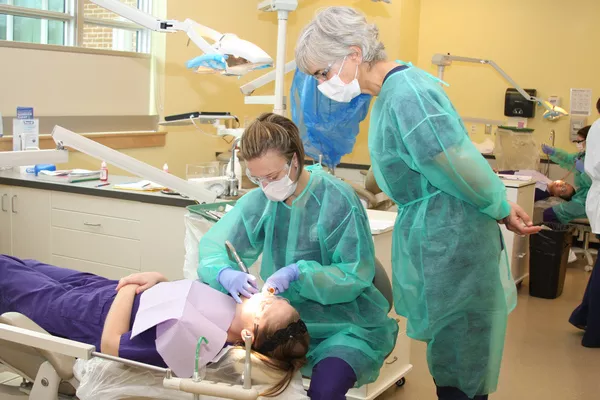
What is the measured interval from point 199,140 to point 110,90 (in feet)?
3.38

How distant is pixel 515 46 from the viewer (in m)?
6.43

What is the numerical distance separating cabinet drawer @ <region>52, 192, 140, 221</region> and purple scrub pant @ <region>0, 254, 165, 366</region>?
0.95 metres

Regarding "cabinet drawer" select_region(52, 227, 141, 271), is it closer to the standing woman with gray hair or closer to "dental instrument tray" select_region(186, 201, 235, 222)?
"dental instrument tray" select_region(186, 201, 235, 222)

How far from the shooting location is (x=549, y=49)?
630 cm

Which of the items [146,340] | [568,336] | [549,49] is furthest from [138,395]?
[549,49]

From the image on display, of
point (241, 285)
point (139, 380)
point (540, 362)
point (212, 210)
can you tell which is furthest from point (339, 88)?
A: point (540, 362)

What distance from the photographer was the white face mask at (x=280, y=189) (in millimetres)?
1956

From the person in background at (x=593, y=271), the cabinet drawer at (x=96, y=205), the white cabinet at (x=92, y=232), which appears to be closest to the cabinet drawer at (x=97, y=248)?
the white cabinet at (x=92, y=232)

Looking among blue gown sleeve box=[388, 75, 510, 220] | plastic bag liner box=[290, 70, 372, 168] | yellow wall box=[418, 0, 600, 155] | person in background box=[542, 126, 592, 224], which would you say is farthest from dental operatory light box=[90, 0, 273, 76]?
yellow wall box=[418, 0, 600, 155]

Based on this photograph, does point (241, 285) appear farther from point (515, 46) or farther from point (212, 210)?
point (515, 46)

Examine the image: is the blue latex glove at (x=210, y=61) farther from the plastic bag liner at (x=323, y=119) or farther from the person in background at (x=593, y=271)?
the person in background at (x=593, y=271)

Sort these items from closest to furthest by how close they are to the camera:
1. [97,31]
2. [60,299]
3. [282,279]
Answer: [282,279], [60,299], [97,31]

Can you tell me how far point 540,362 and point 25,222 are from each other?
9.16 feet

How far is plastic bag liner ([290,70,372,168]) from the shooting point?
275 centimetres
